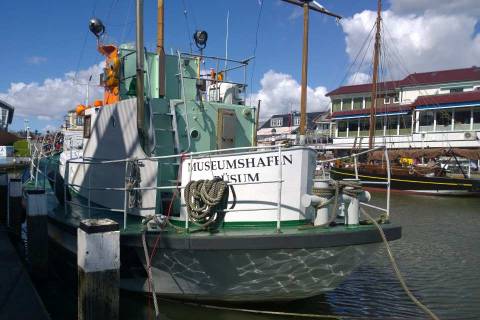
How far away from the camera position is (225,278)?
6.09 meters

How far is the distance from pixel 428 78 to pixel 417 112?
6.95 m

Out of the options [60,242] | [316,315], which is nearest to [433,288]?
[316,315]

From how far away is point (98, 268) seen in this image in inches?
189

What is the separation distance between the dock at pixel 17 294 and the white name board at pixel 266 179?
2.76 m

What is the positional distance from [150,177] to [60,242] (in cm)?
337

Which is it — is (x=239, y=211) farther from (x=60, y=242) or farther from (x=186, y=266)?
(x=60, y=242)

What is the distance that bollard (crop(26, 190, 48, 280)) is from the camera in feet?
27.6

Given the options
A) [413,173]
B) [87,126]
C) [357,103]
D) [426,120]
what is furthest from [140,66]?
[357,103]

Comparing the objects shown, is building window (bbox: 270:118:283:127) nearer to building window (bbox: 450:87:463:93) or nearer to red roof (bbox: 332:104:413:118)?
red roof (bbox: 332:104:413:118)

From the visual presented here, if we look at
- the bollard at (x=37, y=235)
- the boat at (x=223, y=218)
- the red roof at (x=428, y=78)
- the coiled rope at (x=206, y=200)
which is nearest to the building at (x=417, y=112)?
the red roof at (x=428, y=78)

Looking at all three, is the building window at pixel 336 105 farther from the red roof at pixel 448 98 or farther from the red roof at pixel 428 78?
the red roof at pixel 448 98

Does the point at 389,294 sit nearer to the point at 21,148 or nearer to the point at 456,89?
the point at 456,89

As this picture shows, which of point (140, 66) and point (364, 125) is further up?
point (364, 125)

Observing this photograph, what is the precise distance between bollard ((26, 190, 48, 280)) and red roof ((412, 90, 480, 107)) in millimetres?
35923
